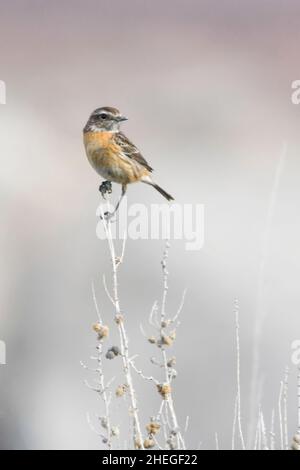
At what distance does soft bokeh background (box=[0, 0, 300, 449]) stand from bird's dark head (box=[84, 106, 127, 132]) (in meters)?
1.99

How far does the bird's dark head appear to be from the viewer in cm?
787

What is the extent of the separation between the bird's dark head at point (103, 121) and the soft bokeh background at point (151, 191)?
78.3 inches

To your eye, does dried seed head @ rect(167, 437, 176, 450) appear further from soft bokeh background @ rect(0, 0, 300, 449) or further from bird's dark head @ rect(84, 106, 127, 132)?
bird's dark head @ rect(84, 106, 127, 132)

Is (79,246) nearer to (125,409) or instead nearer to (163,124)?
(125,409)

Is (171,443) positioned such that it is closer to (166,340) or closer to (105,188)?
(166,340)

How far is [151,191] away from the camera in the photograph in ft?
38.6

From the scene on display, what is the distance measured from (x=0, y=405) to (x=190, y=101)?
312 inches

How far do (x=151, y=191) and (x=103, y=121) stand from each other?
390 centimetres

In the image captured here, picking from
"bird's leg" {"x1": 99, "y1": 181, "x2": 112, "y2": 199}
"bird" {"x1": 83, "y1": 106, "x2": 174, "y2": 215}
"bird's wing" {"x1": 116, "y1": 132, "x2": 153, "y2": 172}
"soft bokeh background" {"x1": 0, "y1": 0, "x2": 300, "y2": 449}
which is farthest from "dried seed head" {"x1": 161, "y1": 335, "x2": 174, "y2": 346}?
"soft bokeh background" {"x1": 0, "y1": 0, "x2": 300, "y2": 449}

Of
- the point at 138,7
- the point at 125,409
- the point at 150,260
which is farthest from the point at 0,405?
the point at 138,7

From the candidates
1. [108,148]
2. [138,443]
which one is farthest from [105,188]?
[138,443]

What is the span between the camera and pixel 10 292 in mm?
10492

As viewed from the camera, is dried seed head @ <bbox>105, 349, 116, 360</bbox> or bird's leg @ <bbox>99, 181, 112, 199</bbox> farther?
bird's leg @ <bbox>99, 181, 112, 199</bbox>

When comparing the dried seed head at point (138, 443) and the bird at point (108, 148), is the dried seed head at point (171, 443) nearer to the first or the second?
the dried seed head at point (138, 443)
